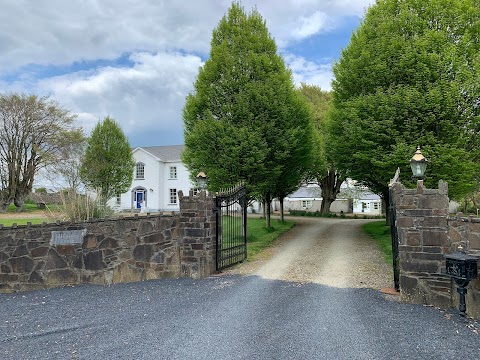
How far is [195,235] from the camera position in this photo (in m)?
8.91

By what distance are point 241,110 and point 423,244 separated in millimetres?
9209

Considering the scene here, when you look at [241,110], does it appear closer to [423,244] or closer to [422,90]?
[422,90]

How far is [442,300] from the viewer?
6.35m

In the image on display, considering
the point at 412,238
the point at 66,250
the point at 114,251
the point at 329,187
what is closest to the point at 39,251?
the point at 66,250

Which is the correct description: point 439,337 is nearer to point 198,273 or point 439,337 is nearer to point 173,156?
point 198,273

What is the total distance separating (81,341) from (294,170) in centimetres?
1399

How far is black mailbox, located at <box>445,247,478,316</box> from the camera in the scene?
5.58 meters

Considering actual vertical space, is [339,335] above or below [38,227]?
below

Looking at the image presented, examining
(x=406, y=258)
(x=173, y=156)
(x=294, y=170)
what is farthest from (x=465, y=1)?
(x=173, y=156)

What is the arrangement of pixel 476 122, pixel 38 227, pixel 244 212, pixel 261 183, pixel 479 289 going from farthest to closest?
pixel 261 183, pixel 476 122, pixel 244 212, pixel 38 227, pixel 479 289

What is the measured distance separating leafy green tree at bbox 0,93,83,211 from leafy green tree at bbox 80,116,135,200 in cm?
458

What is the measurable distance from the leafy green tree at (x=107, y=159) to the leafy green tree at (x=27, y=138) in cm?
458

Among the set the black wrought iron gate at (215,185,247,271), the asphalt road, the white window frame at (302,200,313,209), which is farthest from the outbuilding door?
the asphalt road

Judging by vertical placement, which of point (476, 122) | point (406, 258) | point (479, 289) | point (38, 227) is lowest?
point (479, 289)
